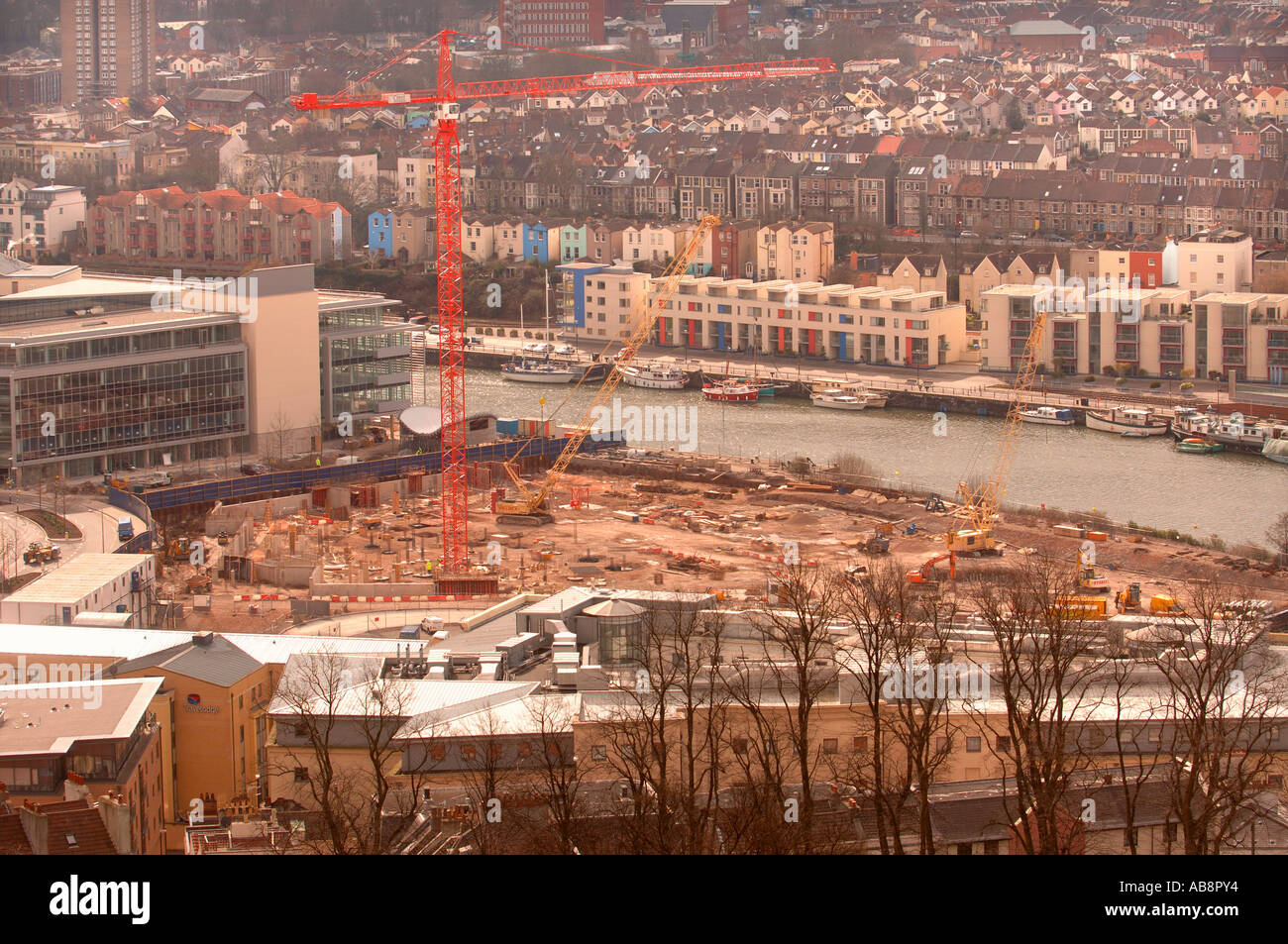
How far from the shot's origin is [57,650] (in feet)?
17.2

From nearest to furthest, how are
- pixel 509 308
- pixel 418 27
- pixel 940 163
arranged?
1. pixel 509 308
2. pixel 940 163
3. pixel 418 27

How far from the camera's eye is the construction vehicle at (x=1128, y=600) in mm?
7357

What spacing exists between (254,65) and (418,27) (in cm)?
285

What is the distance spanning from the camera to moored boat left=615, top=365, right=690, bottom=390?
1341 cm

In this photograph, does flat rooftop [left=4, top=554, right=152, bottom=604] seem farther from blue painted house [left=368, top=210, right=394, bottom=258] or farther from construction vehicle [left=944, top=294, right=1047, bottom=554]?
blue painted house [left=368, top=210, right=394, bottom=258]

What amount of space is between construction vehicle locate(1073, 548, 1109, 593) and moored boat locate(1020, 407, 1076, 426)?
3831 mm

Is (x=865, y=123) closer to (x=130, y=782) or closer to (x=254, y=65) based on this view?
(x=254, y=65)

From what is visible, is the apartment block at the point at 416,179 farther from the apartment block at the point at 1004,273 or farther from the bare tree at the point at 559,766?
the bare tree at the point at 559,766

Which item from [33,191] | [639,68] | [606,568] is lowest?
[606,568]

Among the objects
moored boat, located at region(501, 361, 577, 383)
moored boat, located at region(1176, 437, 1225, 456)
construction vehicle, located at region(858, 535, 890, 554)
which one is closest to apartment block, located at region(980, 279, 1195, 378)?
moored boat, located at region(1176, 437, 1225, 456)

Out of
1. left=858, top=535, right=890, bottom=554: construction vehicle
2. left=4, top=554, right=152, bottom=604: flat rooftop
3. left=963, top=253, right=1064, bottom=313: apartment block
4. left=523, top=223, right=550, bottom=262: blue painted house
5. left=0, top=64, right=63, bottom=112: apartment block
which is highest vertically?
left=0, top=64, right=63, bottom=112: apartment block

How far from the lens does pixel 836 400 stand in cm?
1268

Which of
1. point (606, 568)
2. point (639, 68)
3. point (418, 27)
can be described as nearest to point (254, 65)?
point (418, 27)

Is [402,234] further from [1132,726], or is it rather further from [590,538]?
[1132,726]
